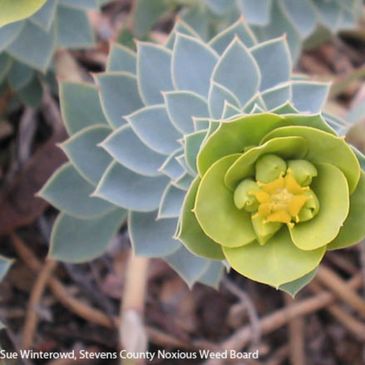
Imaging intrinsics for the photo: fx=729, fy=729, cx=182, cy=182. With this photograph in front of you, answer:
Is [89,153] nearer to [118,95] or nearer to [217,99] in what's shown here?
[118,95]

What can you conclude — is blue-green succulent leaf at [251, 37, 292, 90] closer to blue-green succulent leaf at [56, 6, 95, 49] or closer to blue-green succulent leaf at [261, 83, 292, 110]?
blue-green succulent leaf at [261, 83, 292, 110]

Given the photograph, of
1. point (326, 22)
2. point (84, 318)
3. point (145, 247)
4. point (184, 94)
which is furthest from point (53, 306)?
point (326, 22)

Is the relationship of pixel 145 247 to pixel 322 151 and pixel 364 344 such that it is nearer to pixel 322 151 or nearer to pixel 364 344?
pixel 322 151

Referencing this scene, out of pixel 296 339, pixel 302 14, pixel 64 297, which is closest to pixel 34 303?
pixel 64 297

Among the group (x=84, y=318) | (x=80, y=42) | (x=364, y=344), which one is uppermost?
(x=80, y=42)

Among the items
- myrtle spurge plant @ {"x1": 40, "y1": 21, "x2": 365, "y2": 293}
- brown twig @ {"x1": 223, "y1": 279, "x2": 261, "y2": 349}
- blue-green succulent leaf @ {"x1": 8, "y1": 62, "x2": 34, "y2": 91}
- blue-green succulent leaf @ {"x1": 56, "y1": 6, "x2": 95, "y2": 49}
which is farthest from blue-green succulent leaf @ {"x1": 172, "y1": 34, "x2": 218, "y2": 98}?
brown twig @ {"x1": 223, "y1": 279, "x2": 261, "y2": 349}

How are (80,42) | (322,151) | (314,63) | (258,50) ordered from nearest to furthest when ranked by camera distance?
(322,151) → (258,50) → (80,42) → (314,63)
